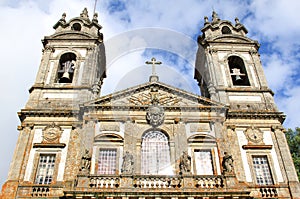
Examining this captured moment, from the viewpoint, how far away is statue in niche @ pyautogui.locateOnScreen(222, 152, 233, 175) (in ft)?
51.9

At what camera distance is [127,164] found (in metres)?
15.9

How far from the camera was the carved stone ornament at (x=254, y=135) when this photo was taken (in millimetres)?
18391

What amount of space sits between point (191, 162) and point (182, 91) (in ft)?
14.7

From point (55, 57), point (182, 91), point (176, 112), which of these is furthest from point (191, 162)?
point (55, 57)

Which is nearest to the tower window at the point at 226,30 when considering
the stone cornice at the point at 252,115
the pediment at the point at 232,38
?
the pediment at the point at 232,38

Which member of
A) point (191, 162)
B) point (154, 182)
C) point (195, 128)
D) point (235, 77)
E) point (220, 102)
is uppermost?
point (235, 77)

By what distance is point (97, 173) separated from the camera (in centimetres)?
1636

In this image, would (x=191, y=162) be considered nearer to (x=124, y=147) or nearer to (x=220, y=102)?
(x=124, y=147)

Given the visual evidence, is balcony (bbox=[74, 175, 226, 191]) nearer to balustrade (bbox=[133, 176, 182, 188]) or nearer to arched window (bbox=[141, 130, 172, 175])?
balustrade (bbox=[133, 176, 182, 188])

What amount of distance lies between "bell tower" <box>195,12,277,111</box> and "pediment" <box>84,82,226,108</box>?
200cm

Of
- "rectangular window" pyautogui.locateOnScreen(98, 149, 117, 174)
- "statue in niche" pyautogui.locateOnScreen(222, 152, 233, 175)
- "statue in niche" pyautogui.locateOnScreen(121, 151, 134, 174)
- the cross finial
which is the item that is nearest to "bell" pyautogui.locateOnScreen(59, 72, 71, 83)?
the cross finial

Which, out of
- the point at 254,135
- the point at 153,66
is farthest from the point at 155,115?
the point at 254,135

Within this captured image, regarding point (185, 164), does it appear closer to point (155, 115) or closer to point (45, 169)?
point (155, 115)

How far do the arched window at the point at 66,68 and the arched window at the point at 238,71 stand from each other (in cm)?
1072
